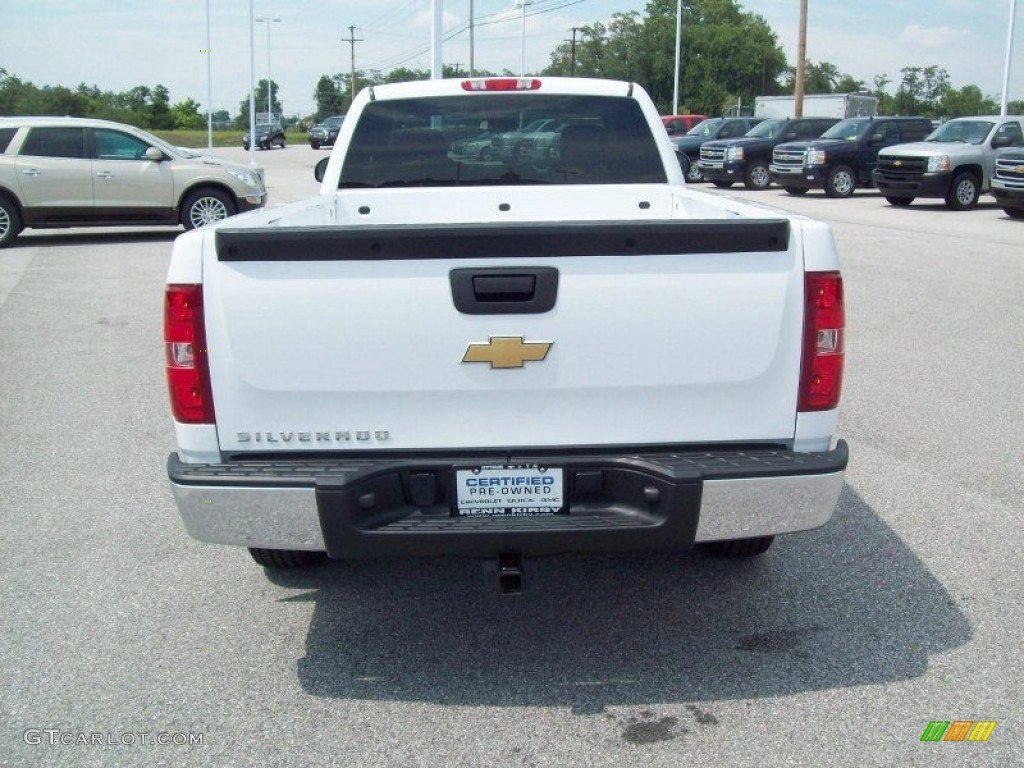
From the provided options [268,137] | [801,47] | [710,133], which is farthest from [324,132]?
[710,133]

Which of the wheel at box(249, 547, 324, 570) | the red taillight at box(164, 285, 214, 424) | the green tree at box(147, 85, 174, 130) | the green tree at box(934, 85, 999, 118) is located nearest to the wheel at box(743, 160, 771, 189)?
the wheel at box(249, 547, 324, 570)

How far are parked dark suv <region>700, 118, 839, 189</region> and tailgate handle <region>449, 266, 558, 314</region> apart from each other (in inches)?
1004

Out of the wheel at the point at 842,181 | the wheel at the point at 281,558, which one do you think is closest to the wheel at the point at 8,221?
the wheel at the point at 281,558

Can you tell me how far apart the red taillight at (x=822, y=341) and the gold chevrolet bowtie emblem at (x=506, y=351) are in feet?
2.70

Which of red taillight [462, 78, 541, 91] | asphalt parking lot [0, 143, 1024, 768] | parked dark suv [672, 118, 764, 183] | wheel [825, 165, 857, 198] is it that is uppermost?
parked dark suv [672, 118, 764, 183]

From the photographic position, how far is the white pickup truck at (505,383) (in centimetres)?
334

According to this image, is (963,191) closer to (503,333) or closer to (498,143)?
(498,143)

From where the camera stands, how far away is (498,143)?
19.2 ft

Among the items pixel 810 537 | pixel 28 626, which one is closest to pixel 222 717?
pixel 28 626

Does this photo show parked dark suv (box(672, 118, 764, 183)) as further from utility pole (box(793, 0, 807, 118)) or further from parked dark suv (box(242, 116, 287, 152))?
parked dark suv (box(242, 116, 287, 152))

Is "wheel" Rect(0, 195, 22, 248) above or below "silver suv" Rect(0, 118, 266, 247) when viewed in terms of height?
below

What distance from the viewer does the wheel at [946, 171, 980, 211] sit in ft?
72.3

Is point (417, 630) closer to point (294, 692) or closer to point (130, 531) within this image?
point (294, 692)

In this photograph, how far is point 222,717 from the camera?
350 cm
